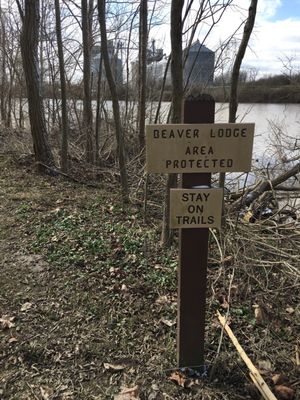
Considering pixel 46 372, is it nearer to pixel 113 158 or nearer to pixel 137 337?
pixel 137 337

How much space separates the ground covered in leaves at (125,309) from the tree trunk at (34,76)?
10.0 feet

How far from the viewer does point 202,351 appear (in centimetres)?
275

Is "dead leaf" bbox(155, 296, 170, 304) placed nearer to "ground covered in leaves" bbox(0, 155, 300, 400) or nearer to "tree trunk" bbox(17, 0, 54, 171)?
"ground covered in leaves" bbox(0, 155, 300, 400)

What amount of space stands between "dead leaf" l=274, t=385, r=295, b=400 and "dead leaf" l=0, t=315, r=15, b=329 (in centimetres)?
191

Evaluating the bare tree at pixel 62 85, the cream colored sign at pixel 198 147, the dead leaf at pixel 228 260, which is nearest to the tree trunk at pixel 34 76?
the bare tree at pixel 62 85

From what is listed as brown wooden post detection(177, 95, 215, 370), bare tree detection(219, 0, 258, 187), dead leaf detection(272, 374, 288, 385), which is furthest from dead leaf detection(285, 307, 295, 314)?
bare tree detection(219, 0, 258, 187)

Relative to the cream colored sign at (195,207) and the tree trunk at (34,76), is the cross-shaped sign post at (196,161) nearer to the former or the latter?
the cream colored sign at (195,207)

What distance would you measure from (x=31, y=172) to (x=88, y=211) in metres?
2.83

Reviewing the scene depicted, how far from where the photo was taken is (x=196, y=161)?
90.2 inches

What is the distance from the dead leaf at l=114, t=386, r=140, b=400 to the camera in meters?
2.49

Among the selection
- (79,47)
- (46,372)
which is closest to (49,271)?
(46,372)

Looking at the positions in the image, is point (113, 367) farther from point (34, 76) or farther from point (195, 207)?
point (34, 76)

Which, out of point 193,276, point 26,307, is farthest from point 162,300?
point 26,307

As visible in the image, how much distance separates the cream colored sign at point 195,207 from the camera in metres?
2.34
